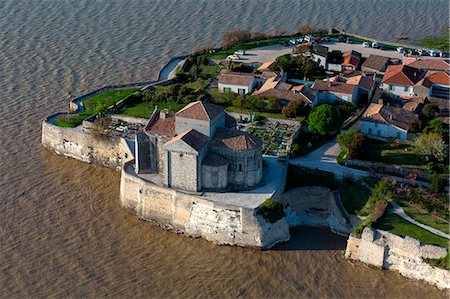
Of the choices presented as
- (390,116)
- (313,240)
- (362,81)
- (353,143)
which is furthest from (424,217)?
(362,81)

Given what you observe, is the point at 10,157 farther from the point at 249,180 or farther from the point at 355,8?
the point at 355,8

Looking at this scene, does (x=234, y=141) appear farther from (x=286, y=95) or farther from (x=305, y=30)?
(x=305, y=30)

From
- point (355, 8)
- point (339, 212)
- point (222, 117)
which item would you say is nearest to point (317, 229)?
point (339, 212)

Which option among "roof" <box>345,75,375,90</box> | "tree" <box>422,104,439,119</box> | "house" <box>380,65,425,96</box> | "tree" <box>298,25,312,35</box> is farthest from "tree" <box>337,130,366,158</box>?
"tree" <box>298,25,312,35</box>

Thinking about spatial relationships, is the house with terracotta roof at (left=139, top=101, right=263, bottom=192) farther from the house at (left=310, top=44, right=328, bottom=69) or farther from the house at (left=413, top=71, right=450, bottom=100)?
the house at (left=310, top=44, right=328, bottom=69)

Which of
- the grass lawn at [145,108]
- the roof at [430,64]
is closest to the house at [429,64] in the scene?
A: the roof at [430,64]

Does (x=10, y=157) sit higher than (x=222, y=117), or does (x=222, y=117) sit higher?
(x=222, y=117)

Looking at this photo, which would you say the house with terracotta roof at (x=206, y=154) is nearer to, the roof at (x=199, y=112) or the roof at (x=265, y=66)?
the roof at (x=199, y=112)
